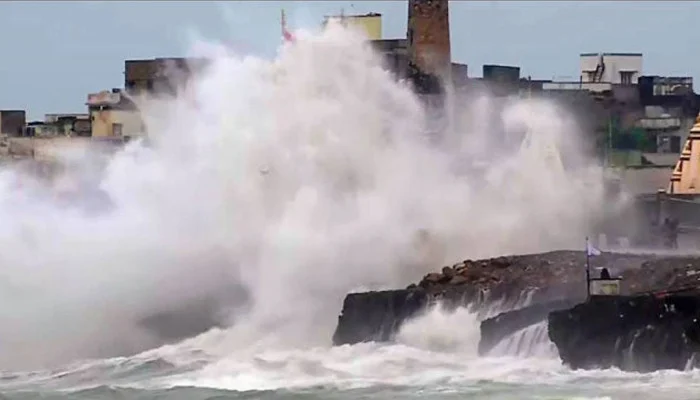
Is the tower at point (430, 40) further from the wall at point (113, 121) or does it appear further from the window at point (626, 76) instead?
the window at point (626, 76)

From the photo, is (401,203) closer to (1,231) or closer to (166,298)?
(166,298)

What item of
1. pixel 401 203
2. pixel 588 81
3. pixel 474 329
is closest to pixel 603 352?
pixel 474 329

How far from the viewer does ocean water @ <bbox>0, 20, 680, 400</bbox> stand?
32375 millimetres

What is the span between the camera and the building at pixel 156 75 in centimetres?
5166

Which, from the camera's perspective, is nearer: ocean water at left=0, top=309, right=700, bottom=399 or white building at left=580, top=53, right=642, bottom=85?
ocean water at left=0, top=309, right=700, bottom=399

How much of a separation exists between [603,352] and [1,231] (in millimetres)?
14451

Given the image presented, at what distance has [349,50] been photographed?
38094 mm

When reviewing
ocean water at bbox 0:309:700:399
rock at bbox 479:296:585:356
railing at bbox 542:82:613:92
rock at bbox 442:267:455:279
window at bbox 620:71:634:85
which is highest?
window at bbox 620:71:634:85

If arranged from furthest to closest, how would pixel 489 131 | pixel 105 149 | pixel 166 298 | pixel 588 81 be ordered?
pixel 588 81, pixel 105 149, pixel 489 131, pixel 166 298

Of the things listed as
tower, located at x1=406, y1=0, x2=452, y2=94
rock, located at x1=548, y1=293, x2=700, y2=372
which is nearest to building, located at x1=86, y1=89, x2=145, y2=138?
tower, located at x1=406, y1=0, x2=452, y2=94

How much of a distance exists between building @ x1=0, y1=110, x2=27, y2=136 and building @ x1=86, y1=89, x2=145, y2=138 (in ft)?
9.82

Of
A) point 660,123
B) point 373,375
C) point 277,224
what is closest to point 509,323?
point 373,375

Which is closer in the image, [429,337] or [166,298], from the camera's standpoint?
[429,337]

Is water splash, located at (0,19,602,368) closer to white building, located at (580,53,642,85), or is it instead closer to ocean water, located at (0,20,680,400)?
ocean water, located at (0,20,680,400)
